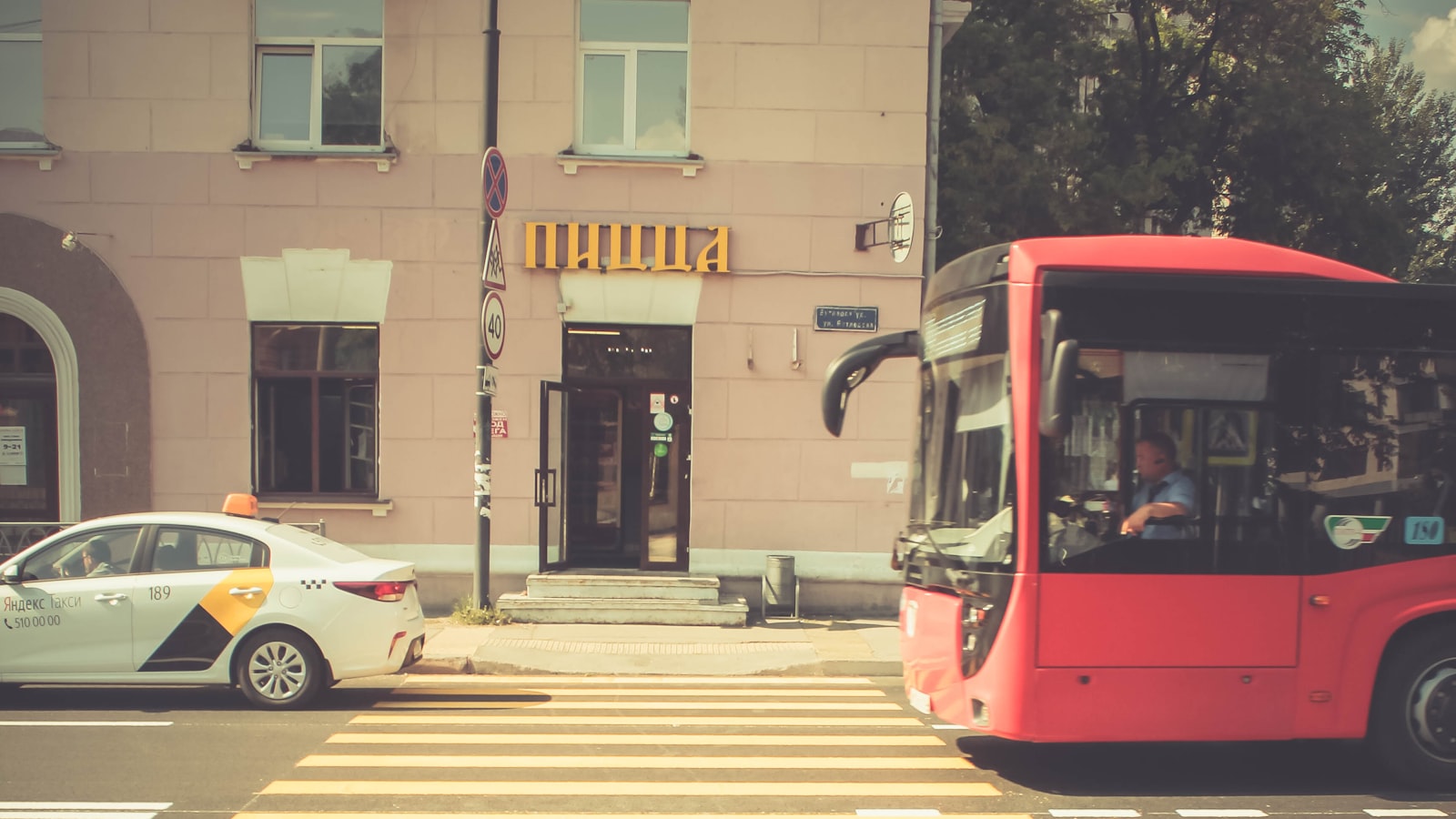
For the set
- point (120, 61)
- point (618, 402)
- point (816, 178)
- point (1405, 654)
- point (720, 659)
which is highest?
point (120, 61)

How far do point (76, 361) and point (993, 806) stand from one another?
38.6 feet

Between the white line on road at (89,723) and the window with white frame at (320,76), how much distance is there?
7.62m

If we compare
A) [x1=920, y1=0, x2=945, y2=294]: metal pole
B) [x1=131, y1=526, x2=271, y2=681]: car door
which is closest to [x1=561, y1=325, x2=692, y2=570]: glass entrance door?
[x1=920, y1=0, x2=945, y2=294]: metal pole

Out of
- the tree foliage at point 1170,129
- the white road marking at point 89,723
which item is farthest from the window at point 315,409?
the tree foliage at point 1170,129

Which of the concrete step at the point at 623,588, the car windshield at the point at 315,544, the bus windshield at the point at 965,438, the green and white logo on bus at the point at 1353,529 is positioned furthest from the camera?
the concrete step at the point at 623,588

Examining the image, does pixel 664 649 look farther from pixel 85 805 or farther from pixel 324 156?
pixel 324 156

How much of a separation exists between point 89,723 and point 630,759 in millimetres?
3872

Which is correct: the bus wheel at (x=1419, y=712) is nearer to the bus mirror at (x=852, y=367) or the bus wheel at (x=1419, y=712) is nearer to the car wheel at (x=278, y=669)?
the bus mirror at (x=852, y=367)

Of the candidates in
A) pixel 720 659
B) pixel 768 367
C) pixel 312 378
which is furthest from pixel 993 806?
pixel 312 378

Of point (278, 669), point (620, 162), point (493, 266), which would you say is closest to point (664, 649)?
point (278, 669)

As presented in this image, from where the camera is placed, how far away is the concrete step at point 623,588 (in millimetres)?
12297

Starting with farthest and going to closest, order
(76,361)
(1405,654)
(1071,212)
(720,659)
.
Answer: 1. (1071,212)
2. (76,361)
3. (720,659)
4. (1405,654)

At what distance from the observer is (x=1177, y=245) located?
6422 mm

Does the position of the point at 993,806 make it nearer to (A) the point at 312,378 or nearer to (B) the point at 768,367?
(B) the point at 768,367
